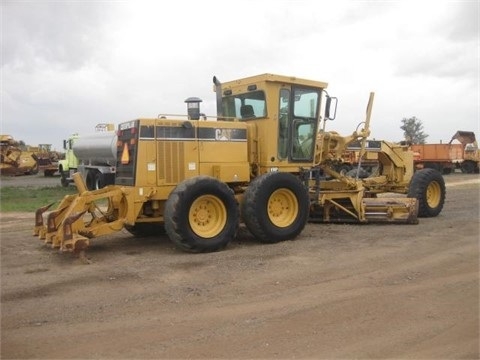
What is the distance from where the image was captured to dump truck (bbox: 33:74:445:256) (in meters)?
8.12

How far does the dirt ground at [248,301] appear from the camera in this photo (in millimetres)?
4445

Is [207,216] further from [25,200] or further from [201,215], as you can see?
[25,200]

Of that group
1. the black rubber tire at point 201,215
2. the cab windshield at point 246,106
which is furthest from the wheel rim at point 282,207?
the cab windshield at point 246,106

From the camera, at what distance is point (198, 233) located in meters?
8.20

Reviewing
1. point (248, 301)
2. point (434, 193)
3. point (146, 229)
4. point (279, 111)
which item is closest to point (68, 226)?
point (146, 229)

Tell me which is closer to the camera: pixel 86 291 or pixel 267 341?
pixel 267 341

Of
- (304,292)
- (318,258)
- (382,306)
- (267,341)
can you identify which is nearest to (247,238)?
(318,258)

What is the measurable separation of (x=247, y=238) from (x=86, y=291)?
403 cm

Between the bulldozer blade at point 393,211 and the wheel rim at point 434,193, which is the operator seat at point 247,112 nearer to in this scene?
the bulldozer blade at point 393,211

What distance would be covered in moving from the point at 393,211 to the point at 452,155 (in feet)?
89.8

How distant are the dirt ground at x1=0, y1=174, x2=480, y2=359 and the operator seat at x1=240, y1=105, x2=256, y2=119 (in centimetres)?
248

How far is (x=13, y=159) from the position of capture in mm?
36188

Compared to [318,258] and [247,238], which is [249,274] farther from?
[247,238]

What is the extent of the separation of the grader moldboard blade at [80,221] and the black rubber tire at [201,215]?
94 centimetres
